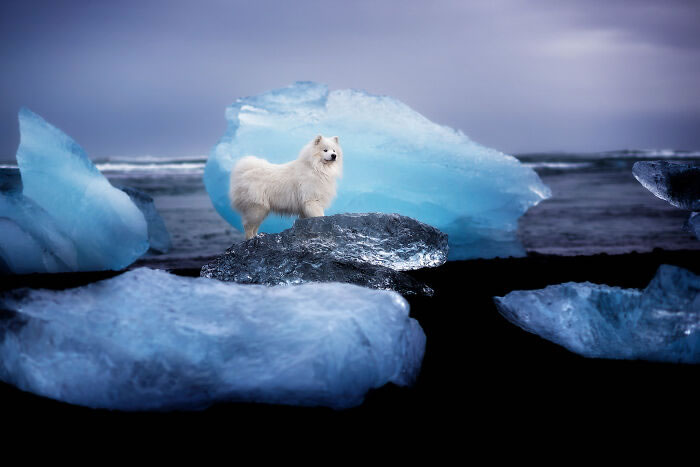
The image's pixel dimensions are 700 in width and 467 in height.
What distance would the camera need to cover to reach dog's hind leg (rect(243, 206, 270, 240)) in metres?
4.18

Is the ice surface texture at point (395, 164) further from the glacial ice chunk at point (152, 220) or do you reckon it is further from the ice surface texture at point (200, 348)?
the ice surface texture at point (200, 348)

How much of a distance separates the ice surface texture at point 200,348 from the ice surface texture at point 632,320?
0.85m

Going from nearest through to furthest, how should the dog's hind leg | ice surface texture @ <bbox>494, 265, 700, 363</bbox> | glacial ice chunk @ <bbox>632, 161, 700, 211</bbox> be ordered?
1. ice surface texture @ <bbox>494, 265, 700, 363</bbox>
2. glacial ice chunk @ <bbox>632, 161, 700, 211</bbox>
3. the dog's hind leg

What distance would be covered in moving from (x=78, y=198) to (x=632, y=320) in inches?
169

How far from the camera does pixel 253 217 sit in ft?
13.8

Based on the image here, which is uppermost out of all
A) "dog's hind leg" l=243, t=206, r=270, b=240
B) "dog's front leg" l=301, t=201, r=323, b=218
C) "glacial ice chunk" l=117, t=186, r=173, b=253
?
"dog's front leg" l=301, t=201, r=323, b=218

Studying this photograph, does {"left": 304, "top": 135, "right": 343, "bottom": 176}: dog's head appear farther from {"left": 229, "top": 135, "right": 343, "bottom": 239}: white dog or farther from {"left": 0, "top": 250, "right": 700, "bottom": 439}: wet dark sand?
{"left": 0, "top": 250, "right": 700, "bottom": 439}: wet dark sand

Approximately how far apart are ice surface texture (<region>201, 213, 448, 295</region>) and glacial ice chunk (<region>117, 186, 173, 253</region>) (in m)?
2.41

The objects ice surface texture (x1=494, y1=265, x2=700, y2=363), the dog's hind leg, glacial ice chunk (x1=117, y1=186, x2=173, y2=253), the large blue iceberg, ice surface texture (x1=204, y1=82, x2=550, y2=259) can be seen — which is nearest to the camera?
ice surface texture (x1=494, y1=265, x2=700, y2=363)

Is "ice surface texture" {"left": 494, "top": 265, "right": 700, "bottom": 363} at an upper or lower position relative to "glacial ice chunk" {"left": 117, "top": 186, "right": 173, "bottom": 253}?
upper

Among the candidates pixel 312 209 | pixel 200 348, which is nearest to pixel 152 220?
pixel 312 209

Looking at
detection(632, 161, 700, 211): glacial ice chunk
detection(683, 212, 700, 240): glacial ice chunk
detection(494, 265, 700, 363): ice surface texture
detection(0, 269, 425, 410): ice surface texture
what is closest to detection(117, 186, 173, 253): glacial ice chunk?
detection(0, 269, 425, 410): ice surface texture

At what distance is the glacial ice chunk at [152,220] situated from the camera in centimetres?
560

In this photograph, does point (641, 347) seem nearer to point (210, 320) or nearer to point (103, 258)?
point (210, 320)
